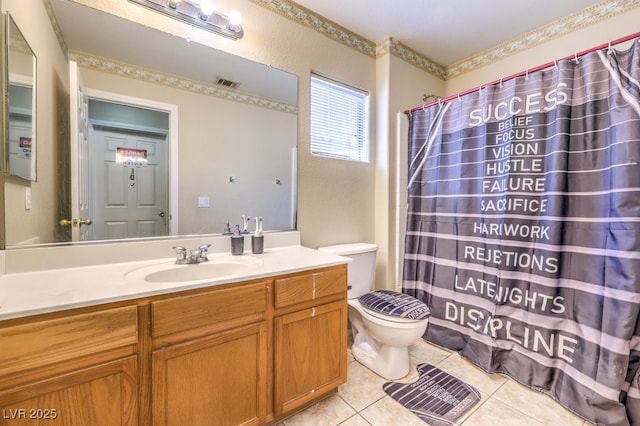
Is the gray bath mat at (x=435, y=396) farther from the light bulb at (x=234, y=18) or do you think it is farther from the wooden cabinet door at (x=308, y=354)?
the light bulb at (x=234, y=18)

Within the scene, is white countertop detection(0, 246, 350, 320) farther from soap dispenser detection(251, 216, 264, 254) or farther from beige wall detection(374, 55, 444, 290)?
beige wall detection(374, 55, 444, 290)

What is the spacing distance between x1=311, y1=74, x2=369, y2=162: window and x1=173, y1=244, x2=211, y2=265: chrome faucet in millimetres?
1015

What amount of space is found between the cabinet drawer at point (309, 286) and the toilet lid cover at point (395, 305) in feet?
1.11

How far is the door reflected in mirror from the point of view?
1.10m

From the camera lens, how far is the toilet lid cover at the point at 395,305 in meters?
1.61

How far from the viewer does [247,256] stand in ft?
5.09

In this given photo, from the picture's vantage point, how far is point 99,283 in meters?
1.02

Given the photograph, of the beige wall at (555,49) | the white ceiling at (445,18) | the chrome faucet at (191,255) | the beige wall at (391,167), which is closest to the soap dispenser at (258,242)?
the chrome faucet at (191,255)

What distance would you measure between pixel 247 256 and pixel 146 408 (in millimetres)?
759

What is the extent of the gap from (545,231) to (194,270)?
6.32ft

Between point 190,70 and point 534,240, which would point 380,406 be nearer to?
point 534,240

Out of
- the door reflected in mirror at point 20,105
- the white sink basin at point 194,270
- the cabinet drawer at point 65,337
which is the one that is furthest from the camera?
the white sink basin at point 194,270

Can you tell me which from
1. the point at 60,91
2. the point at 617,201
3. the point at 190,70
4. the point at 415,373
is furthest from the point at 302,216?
the point at 617,201

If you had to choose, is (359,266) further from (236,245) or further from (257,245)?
(236,245)
